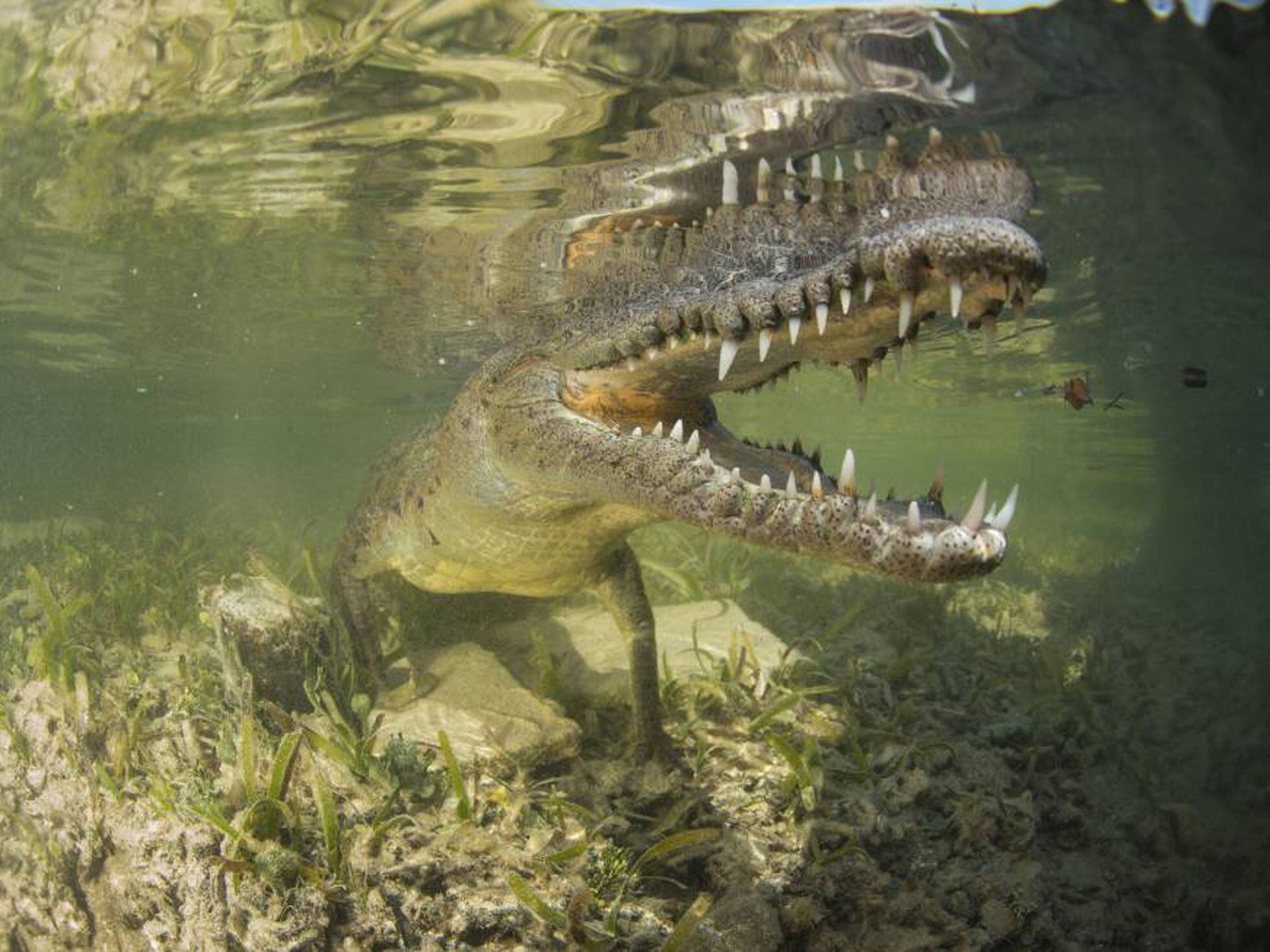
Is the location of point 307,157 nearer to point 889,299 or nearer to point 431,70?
point 431,70

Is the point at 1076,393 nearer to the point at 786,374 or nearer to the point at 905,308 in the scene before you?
the point at 786,374

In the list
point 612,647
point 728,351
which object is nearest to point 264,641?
point 612,647

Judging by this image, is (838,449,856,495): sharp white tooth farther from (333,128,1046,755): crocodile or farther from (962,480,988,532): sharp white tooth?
(962,480,988,532): sharp white tooth

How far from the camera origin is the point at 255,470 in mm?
78438

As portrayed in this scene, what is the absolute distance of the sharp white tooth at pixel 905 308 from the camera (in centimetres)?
275

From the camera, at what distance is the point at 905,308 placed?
282 centimetres

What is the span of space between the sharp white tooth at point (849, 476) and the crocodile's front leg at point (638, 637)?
89.5 inches

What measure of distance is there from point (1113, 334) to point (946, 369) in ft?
13.6

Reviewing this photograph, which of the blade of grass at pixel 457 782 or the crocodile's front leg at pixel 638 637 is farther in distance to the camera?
the crocodile's front leg at pixel 638 637


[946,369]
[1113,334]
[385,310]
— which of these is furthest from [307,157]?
[946,369]

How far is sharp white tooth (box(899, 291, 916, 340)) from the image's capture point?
2.75 metres

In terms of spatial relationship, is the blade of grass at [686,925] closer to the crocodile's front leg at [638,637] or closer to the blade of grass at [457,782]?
the blade of grass at [457,782]

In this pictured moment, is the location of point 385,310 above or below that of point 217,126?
below

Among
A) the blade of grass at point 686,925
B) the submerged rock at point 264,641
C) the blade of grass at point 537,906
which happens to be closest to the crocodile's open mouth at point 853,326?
the blade of grass at point 686,925
